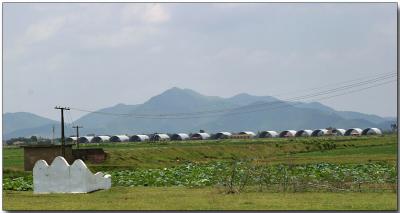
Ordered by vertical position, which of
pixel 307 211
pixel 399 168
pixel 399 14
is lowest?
pixel 307 211

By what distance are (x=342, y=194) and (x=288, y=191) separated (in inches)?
88.8

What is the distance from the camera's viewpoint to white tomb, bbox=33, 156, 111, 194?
2598 cm

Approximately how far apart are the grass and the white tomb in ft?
3.40

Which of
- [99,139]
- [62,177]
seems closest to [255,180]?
[62,177]

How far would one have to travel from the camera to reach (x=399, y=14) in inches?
621

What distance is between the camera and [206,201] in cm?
2144

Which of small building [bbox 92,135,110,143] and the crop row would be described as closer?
the crop row

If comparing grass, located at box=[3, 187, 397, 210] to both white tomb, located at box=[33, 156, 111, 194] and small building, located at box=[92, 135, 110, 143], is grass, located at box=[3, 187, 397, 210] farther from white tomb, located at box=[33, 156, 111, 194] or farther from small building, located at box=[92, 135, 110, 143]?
small building, located at box=[92, 135, 110, 143]

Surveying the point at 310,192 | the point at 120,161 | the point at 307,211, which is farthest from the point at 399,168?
the point at 120,161

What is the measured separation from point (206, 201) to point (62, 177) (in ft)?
23.5

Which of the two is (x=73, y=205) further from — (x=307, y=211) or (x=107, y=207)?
(x=307, y=211)

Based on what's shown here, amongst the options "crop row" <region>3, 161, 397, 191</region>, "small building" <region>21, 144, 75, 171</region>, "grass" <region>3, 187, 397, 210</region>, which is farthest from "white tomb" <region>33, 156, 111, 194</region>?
"small building" <region>21, 144, 75, 171</region>

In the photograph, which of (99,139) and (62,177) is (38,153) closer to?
(62,177)

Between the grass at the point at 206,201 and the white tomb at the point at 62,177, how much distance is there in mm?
1036
